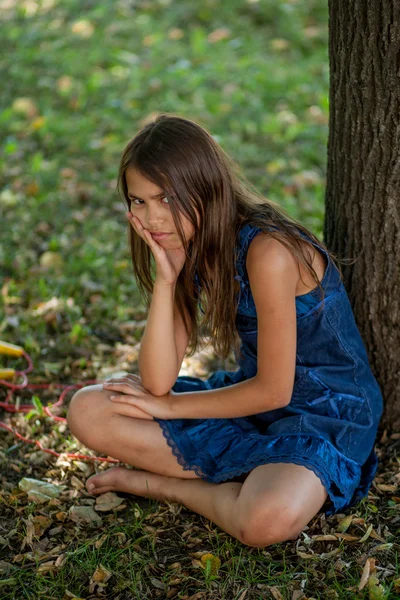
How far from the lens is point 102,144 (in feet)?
16.3

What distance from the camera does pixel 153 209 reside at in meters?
2.25

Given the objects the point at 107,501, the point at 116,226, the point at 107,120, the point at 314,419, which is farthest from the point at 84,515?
the point at 107,120

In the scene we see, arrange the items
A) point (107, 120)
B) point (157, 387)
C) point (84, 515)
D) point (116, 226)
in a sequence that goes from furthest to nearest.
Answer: point (107, 120), point (116, 226), point (157, 387), point (84, 515)

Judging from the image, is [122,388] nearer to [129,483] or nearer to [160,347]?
[160,347]

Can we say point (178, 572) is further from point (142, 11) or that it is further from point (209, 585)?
point (142, 11)

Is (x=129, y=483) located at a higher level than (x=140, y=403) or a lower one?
lower

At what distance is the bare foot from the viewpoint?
247cm

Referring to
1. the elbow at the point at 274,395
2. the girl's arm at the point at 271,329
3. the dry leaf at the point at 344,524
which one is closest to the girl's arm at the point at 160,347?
the girl's arm at the point at 271,329

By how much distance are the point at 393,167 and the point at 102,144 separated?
2.91 metres

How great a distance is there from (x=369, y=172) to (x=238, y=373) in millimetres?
837

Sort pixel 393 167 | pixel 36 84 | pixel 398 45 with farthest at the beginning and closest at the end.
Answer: pixel 36 84, pixel 393 167, pixel 398 45

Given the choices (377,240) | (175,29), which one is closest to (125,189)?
(377,240)

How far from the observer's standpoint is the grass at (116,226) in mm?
2156

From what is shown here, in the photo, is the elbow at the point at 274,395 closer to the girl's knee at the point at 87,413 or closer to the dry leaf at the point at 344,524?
the dry leaf at the point at 344,524
